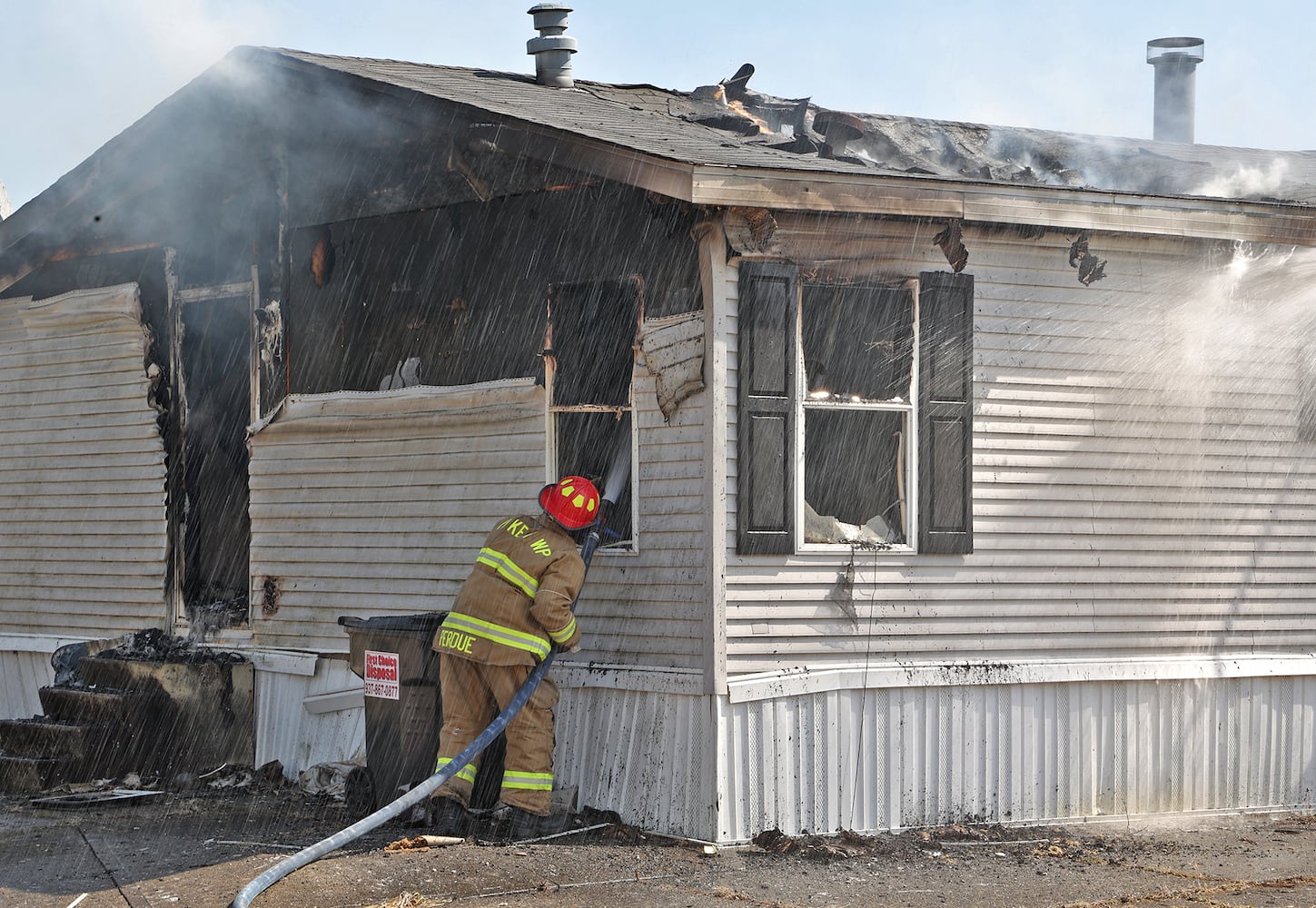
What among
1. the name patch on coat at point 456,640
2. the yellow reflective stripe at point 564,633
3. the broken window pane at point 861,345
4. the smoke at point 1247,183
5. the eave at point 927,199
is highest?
the smoke at point 1247,183

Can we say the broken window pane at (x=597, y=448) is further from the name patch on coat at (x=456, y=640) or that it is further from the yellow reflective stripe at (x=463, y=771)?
the yellow reflective stripe at (x=463, y=771)

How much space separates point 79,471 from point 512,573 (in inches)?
219

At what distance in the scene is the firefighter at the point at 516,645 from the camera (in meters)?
7.79

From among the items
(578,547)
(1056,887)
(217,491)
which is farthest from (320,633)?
(1056,887)

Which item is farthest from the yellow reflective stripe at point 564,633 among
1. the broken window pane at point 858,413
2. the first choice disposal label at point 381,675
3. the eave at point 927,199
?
the eave at point 927,199

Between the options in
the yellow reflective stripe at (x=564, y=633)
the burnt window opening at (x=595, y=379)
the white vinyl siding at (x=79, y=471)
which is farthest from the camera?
the white vinyl siding at (x=79, y=471)

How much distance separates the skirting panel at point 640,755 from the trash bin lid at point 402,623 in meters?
0.89

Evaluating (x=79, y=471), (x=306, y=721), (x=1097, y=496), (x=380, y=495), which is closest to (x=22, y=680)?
(x=79, y=471)

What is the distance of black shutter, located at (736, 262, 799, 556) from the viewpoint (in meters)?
7.99

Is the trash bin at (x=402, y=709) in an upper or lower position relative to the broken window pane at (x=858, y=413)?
lower

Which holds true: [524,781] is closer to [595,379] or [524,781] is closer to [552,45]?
[595,379]

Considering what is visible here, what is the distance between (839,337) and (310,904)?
13.6ft

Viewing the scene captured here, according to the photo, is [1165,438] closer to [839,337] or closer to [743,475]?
[839,337]

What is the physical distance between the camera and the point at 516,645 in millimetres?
7801
